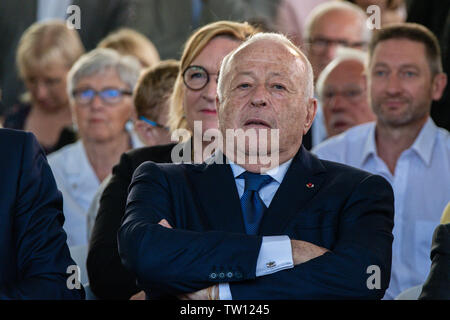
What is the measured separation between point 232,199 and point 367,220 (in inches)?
17.8

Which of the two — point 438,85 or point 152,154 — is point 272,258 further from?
point 438,85

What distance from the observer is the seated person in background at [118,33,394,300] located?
8.07 ft

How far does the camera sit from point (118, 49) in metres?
5.71

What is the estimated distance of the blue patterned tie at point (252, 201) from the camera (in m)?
2.74

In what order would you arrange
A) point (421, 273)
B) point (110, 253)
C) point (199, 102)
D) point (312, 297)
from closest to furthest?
point (312, 297) < point (110, 253) < point (199, 102) < point (421, 273)

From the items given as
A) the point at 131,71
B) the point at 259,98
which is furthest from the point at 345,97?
the point at 259,98

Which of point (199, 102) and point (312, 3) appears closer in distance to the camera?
point (199, 102)

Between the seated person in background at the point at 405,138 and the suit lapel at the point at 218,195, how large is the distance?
1.49m

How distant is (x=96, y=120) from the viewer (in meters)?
4.81

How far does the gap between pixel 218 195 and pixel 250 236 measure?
0.95 ft

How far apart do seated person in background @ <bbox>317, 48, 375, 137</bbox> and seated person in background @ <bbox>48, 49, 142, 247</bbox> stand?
1219mm
